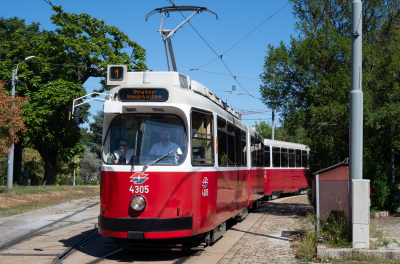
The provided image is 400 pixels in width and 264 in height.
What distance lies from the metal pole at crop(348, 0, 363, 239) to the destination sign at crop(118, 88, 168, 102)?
3.57 meters

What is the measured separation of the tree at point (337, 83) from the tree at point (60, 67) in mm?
17709

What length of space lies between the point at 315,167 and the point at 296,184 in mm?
10166

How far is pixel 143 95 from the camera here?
318 inches

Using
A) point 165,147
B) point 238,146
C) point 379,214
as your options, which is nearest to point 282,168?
point 379,214

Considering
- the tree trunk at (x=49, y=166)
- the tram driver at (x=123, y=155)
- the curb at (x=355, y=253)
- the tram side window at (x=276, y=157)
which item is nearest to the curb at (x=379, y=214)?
the tram side window at (x=276, y=157)

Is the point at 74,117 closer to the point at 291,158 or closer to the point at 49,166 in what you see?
the point at 291,158

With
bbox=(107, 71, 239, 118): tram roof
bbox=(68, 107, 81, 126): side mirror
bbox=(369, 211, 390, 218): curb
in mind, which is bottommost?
bbox=(369, 211, 390, 218): curb

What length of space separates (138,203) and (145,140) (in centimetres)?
109

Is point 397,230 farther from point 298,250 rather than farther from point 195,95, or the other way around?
point 195,95

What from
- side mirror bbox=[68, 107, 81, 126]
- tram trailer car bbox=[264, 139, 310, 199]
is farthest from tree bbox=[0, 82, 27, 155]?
side mirror bbox=[68, 107, 81, 126]

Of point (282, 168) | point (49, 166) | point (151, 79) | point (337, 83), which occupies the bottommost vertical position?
point (49, 166)

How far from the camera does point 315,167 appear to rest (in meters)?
15.9

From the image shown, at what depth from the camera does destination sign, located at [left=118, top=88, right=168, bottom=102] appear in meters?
8.05

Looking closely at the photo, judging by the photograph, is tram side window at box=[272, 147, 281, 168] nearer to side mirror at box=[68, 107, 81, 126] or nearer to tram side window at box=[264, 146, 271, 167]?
tram side window at box=[264, 146, 271, 167]
